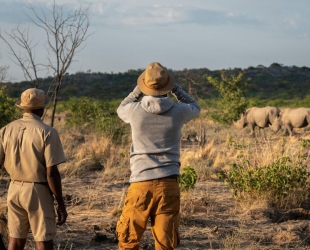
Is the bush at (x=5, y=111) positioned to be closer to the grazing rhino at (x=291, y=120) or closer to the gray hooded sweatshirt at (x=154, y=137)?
the gray hooded sweatshirt at (x=154, y=137)

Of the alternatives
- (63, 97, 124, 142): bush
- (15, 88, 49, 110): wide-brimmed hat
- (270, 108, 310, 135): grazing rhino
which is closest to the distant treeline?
(270, 108, 310, 135): grazing rhino

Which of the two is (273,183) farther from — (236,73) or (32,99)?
(236,73)

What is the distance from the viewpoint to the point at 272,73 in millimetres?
72938

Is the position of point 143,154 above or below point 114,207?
above

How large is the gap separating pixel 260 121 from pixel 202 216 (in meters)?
15.9

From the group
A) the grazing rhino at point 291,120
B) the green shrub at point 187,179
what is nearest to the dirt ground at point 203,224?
the green shrub at point 187,179

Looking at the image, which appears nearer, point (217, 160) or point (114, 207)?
point (114, 207)

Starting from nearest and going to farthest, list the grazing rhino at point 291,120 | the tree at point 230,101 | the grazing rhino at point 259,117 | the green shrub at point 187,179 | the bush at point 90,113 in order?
the green shrub at point 187,179 < the bush at point 90,113 < the grazing rhino at point 291,120 < the grazing rhino at point 259,117 < the tree at point 230,101

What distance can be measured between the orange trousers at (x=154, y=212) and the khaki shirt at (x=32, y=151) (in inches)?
27.1

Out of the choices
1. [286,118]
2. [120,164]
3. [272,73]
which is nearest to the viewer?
[120,164]

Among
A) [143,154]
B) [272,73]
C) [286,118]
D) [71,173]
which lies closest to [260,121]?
[286,118]

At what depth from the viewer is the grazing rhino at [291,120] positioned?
22281 millimetres

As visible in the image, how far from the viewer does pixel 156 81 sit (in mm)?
4688

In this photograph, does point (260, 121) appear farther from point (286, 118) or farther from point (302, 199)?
point (302, 199)
